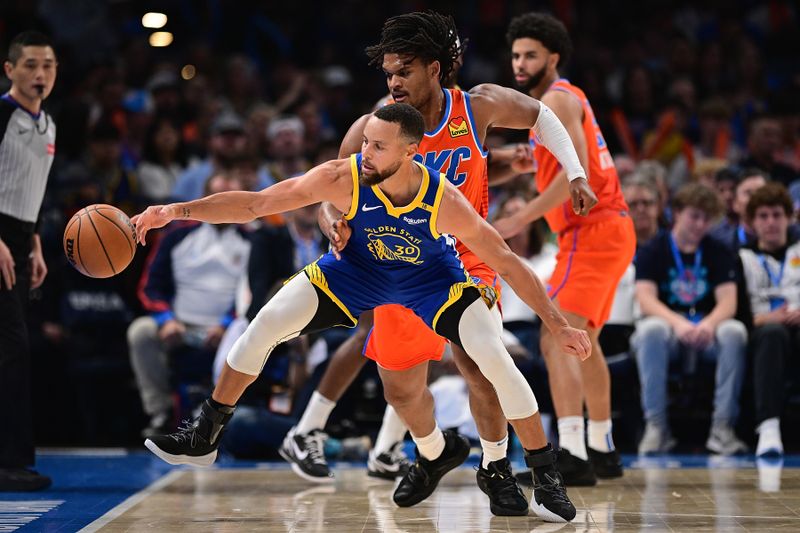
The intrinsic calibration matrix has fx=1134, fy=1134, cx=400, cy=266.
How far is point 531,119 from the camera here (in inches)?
206

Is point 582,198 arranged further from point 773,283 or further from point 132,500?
point 773,283

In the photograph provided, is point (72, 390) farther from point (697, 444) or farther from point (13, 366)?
point (697, 444)

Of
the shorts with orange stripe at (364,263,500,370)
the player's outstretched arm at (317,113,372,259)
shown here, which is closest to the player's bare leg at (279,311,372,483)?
the shorts with orange stripe at (364,263,500,370)

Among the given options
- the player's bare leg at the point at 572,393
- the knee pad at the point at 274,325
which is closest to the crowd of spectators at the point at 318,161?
the player's bare leg at the point at 572,393

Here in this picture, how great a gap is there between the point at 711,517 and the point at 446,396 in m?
2.86

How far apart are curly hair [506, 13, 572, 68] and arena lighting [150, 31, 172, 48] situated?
264 inches

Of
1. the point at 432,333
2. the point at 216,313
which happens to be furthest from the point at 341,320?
the point at 216,313

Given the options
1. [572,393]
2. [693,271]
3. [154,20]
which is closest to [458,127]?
[572,393]

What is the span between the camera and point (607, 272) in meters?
5.70

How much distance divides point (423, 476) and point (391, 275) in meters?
1.04

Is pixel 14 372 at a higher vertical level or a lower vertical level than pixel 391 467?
higher

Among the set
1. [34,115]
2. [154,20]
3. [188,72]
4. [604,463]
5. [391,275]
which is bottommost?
[604,463]

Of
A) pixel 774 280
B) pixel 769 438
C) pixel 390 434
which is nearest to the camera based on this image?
pixel 390 434

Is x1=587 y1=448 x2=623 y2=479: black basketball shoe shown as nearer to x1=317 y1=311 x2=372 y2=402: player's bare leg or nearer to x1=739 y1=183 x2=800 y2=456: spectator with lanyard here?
x1=317 y1=311 x2=372 y2=402: player's bare leg
